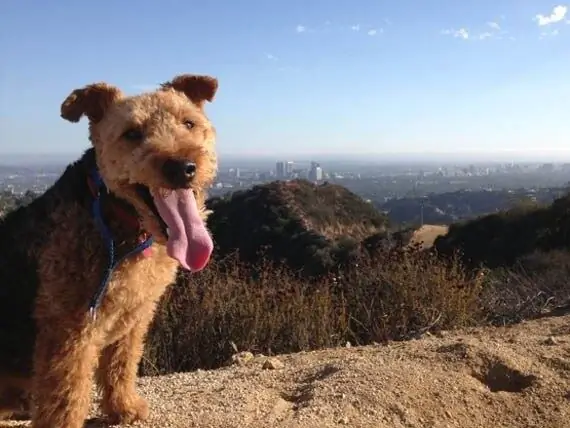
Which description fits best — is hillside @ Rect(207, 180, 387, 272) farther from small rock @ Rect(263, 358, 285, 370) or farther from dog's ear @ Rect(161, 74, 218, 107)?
dog's ear @ Rect(161, 74, 218, 107)

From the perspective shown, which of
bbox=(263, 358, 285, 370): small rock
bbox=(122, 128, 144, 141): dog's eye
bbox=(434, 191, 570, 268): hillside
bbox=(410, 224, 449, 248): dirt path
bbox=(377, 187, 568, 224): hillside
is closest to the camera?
bbox=(122, 128, 144, 141): dog's eye

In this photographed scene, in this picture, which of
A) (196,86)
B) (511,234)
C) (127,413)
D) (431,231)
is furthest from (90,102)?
(431,231)

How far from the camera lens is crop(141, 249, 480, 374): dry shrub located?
20.7 ft

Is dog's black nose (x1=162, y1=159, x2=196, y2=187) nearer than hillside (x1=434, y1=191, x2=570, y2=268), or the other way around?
dog's black nose (x1=162, y1=159, x2=196, y2=187)

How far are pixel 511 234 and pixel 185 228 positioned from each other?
69.1 ft

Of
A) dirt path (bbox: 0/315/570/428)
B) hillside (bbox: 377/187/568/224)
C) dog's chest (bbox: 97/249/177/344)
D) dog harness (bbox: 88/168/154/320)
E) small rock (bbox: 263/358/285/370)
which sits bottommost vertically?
hillside (bbox: 377/187/568/224)

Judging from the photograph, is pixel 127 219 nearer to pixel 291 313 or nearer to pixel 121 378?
pixel 121 378

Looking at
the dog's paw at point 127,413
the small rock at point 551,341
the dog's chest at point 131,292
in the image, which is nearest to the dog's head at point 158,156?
the dog's chest at point 131,292

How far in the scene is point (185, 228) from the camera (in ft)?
9.67

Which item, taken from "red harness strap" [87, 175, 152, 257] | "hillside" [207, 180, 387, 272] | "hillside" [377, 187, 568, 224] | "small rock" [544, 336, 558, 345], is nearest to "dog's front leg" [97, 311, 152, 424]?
"red harness strap" [87, 175, 152, 257]

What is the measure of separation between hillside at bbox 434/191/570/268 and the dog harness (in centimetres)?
1461

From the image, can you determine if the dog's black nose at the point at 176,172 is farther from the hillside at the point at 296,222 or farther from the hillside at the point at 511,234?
the hillside at the point at 511,234

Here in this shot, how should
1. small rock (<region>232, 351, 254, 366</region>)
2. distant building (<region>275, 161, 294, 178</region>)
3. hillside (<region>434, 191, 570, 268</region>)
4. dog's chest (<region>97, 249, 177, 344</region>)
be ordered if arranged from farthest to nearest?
distant building (<region>275, 161, 294, 178</region>), hillside (<region>434, 191, 570, 268</region>), small rock (<region>232, 351, 254, 366</region>), dog's chest (<region>97, 249, 177, 344</region>)

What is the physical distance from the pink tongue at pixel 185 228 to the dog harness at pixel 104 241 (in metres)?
0.22
